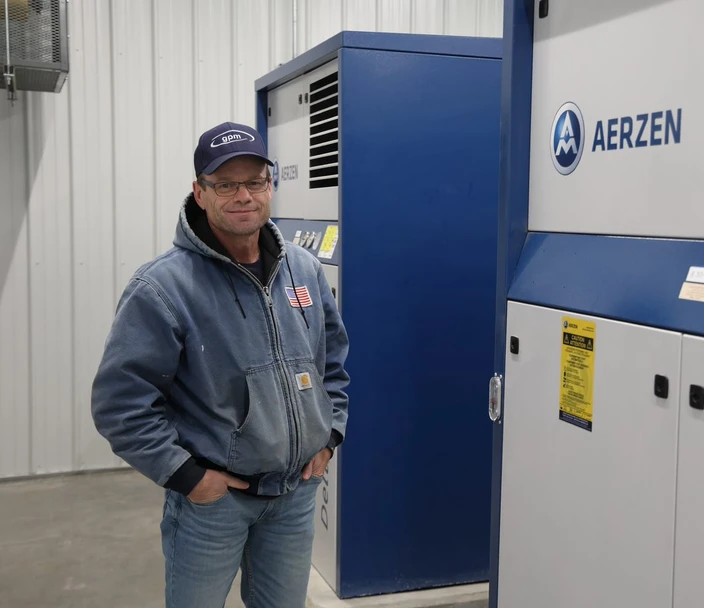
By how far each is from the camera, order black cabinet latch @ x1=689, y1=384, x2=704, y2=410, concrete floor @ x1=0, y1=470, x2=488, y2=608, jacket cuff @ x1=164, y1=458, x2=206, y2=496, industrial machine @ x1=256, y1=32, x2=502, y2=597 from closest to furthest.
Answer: black cabinet latch @ x1=689, y1=384, x2=704, y2=410, jacket cuff @ x1=164, y1=458, x2=206, y2=496, industrial machine @ x1=256, y1=32, x2=502, y2=597, concrete floor @ x1=0, y1=470, x2=488, y2=608

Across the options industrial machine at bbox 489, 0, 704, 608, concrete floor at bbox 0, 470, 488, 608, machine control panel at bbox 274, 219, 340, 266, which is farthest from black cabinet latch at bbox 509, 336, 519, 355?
concrete floor at bbox 0, 470, 488, 608

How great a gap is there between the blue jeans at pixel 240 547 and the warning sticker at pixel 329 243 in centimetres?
112

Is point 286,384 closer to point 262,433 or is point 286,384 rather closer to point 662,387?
point 262,433

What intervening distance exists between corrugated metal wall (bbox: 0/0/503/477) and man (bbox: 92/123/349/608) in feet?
8.15

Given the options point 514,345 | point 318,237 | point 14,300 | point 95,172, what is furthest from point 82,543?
point 514,345

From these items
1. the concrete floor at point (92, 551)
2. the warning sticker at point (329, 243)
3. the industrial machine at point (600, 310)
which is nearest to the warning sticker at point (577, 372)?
the industrial machine at point (600, 310)

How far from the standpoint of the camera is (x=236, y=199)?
179 centimetres

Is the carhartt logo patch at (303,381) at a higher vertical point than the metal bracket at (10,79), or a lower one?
lower

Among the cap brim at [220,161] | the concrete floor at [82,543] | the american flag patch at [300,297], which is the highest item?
the cap brim at [220,161]

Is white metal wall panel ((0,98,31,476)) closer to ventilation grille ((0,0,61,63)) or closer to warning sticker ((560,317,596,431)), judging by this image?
ventilation grille ((0,0,61,63))

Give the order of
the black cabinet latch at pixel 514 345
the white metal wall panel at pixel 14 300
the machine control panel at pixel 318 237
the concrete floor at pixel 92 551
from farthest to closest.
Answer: the white metal wall panel at pixel 14 300 → the concrete floor at pixel 92 551 → the machine control panel at pixel 318 237 → the black cabinet latch at pixel 514 345

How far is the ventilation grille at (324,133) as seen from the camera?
2867 mm

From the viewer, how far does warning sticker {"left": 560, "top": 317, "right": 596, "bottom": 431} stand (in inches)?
68.0

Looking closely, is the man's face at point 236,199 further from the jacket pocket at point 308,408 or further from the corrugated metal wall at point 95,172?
the corrugated metal wall at point 95,172
